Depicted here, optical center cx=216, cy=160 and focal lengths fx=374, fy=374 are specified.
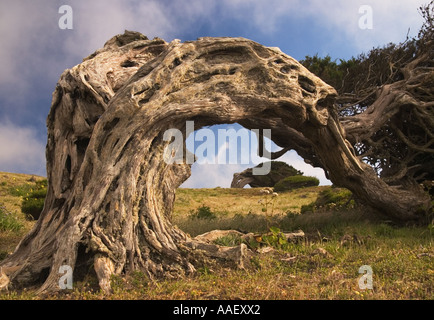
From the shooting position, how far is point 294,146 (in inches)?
477

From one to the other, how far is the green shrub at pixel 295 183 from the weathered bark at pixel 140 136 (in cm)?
2134

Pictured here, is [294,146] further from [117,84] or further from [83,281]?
[83,281]

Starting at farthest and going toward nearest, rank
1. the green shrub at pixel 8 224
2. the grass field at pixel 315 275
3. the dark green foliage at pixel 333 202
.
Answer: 1. the dark green foliage at pixel 333 202
2. the green shrub at pixel 8 224
3. the grass field at pixel 315 275

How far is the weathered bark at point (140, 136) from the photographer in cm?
626

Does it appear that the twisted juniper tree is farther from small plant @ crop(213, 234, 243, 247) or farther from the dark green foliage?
the dark green foliage

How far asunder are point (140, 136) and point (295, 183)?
1045 inches

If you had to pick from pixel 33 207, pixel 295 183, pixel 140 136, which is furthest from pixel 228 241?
pixel 295 183

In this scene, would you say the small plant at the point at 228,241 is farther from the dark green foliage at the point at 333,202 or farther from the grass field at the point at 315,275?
the dark green foliage at the point at 333,202

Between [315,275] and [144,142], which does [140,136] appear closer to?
[144,142]

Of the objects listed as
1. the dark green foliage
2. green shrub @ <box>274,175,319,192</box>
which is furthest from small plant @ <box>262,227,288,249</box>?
green shrub @ <box>274,175,319,192</box>

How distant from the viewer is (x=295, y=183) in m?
32.2

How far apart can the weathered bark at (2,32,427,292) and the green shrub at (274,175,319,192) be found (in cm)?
2134

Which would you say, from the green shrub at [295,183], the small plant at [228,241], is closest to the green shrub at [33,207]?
the small plant at [228,241]

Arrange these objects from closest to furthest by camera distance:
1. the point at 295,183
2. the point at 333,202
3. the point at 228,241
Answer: the point at 228,241
the point at 333,202
the point at 295,183
